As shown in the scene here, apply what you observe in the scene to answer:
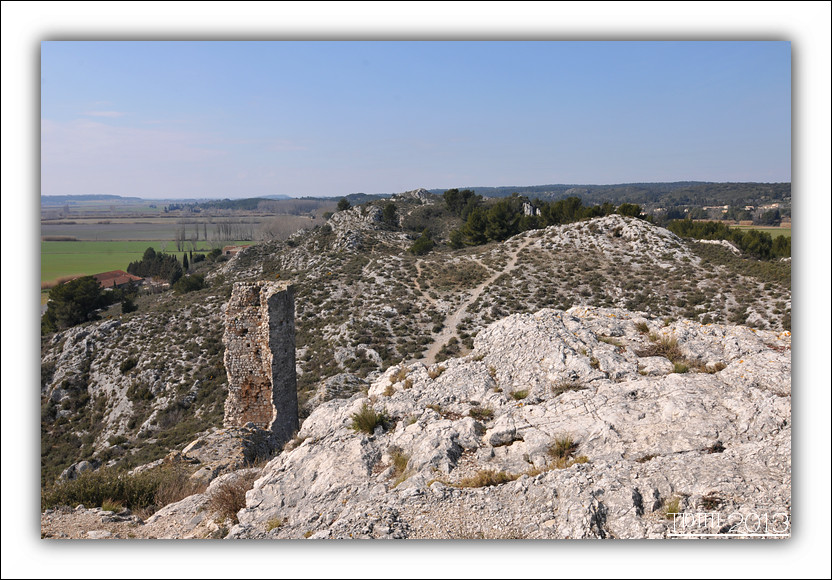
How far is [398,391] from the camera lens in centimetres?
873

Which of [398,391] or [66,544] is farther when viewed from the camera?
[398,391]

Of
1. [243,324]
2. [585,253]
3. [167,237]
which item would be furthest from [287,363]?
[585,253]

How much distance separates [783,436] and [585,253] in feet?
101

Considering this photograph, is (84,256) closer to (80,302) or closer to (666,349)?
(666,349)

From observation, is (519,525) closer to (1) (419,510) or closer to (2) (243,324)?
(1) (419,510)

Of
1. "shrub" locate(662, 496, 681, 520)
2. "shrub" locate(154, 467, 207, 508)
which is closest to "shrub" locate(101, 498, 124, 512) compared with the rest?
"shrub" locate(154, 467, 207, 508)

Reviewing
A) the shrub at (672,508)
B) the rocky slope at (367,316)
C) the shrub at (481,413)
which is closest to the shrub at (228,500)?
the shrub at (481,413)

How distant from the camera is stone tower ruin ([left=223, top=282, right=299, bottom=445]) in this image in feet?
39.2

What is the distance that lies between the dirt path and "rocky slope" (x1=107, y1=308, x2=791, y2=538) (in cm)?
1401

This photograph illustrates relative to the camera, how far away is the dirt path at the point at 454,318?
2395cm

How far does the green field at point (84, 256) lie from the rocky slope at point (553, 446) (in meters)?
4.49

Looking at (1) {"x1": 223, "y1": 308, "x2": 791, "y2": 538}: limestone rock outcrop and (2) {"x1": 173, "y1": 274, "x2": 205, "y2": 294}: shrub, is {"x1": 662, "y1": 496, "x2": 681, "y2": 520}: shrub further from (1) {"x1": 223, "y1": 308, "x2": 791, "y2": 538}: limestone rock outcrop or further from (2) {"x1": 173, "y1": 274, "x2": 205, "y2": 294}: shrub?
(2) {"x1": 173, "y1": 274, "x2": 205, "y2": 294}: shrub

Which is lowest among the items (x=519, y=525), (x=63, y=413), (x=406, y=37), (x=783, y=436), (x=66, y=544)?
(x=63, y=413)

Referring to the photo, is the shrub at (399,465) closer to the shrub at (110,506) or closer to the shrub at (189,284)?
the shrub at (110,506)
